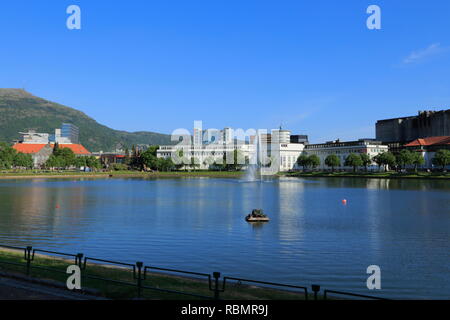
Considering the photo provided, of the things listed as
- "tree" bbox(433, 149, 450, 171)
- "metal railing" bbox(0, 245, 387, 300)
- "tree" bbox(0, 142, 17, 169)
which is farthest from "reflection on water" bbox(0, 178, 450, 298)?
"tree" bbox(0, 142, 17, 169)

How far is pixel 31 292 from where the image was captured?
1489cm

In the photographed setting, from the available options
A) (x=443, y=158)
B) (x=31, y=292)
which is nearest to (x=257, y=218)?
(x=31, y=292)

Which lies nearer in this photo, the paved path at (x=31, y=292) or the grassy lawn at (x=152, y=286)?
the paved path at (x=31, y=292)

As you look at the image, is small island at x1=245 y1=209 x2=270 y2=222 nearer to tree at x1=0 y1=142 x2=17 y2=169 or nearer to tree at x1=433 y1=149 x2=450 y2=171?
tree at x1=433 y1=149 x2=450 y2=171

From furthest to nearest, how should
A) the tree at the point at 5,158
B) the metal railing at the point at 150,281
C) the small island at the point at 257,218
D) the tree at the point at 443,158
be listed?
the tree at the point at 5,158 < the tree at the point at 443,158 < the small island at the point at 257,218 < the metal railing at the point at 150,281

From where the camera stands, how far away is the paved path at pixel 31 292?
14.3m

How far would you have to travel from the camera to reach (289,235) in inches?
1479

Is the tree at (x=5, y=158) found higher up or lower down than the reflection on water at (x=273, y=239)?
higher up

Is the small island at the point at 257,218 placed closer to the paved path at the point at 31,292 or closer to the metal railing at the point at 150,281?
the metal railing at the point at 150,281

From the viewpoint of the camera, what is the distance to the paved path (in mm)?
14266

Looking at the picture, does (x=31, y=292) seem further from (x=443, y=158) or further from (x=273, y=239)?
(x=443, y=158)

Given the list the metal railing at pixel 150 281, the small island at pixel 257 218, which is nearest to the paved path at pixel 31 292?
the metal railing at pixel 150 281
